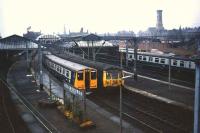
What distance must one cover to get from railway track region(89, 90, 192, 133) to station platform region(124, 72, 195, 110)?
227cm

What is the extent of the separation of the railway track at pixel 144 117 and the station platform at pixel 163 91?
227 cm

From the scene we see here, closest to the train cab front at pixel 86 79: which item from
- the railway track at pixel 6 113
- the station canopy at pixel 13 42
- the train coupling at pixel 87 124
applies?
the railway track at pixel 6 113

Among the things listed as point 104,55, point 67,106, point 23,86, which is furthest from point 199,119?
point 104,55

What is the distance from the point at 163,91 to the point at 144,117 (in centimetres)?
866

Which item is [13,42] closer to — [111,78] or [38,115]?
[111,78]

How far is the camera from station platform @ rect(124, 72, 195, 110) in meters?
23.5

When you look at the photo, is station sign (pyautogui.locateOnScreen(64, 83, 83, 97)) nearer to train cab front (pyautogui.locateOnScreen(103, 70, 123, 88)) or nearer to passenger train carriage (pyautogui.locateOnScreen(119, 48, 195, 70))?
train cab front (pyautogui.locateOnScreen(103, 70, 123, 88))

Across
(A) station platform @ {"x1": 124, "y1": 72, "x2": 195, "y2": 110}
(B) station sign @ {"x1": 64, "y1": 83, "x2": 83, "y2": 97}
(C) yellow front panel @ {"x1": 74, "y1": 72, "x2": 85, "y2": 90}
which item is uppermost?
(B) station sign @ {"x1": 64, "y1": 83, "x2": 83, "y2": 97}

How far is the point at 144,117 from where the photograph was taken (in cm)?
1969

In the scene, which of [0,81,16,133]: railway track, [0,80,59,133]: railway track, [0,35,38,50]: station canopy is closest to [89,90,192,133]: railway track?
[0,80,59,133]: railway track

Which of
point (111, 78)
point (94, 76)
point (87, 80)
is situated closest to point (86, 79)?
point (87, 80)

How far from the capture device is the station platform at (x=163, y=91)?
2350 cm

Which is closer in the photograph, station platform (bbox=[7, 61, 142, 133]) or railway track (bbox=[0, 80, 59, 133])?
station platform (bbox=[7, 61, 142, 133])

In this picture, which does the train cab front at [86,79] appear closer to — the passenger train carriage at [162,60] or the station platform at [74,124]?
the station platform at [74,124]
